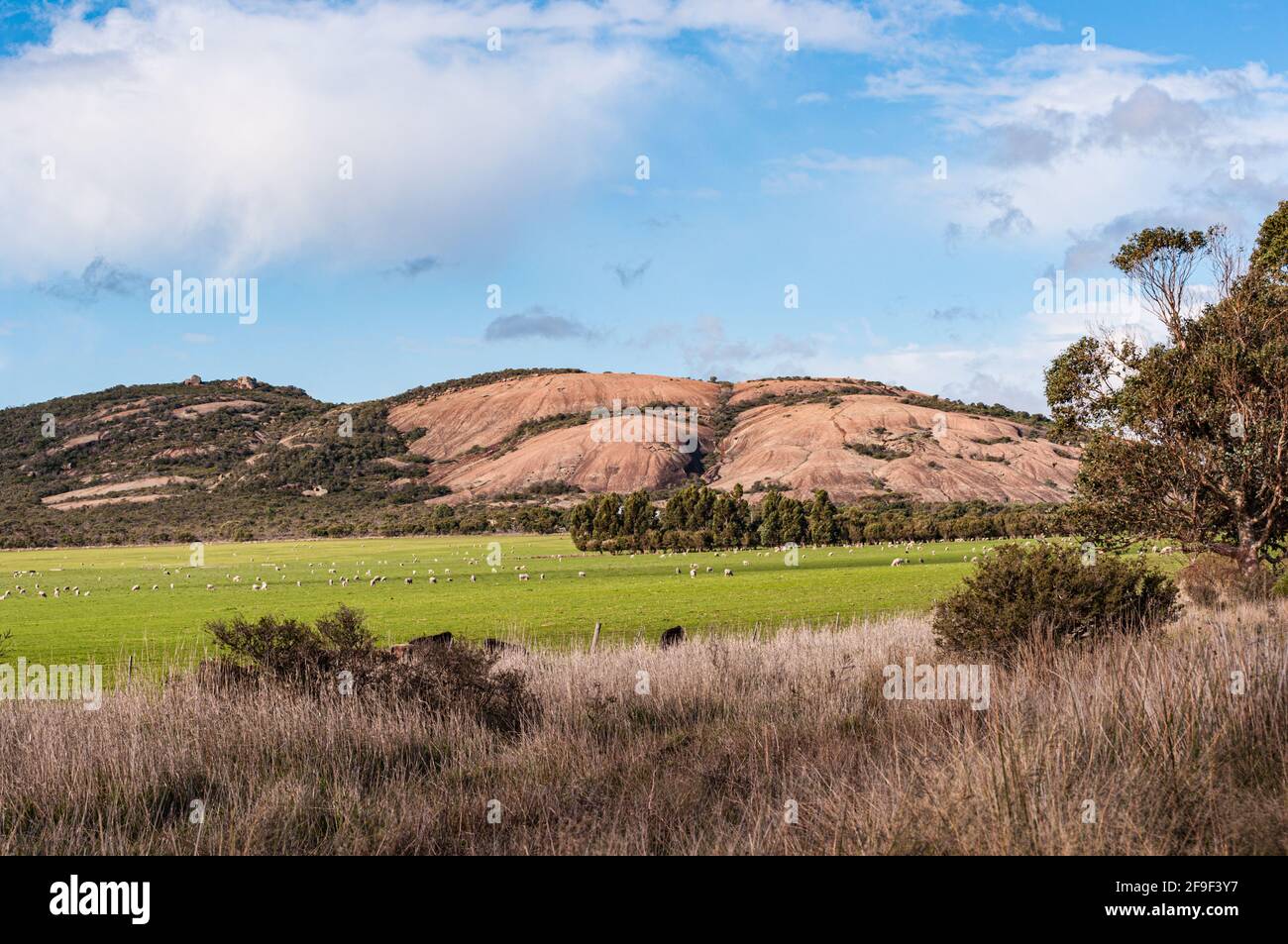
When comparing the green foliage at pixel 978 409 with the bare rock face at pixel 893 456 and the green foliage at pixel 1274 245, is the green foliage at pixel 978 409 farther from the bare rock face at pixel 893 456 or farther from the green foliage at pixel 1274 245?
the green foliage at pixel 1274 245

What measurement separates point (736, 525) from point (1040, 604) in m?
60.3

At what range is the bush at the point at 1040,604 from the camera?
43.9 ft

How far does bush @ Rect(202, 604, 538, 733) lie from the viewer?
441 inches

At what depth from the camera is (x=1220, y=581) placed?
65.2ft

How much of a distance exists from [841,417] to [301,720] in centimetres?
14451

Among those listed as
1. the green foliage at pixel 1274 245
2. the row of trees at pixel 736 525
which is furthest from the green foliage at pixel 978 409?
Result: the green foliage at pixel 1274 245

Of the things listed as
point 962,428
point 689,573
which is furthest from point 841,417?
point 689,573

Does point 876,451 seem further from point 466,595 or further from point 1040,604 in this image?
point 1040,604

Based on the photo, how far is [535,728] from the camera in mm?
10352

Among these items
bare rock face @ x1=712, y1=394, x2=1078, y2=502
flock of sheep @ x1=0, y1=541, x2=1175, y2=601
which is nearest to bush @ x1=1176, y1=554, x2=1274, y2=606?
flock of sheep @ x1=0, y1=541, x2=1175, y2=601

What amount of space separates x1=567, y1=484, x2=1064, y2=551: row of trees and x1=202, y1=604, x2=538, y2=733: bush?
5610 cm

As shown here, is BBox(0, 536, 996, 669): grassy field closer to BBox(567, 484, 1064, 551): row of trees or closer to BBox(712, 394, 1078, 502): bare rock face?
BBox(567, 484, 1064, 551): row of trees
